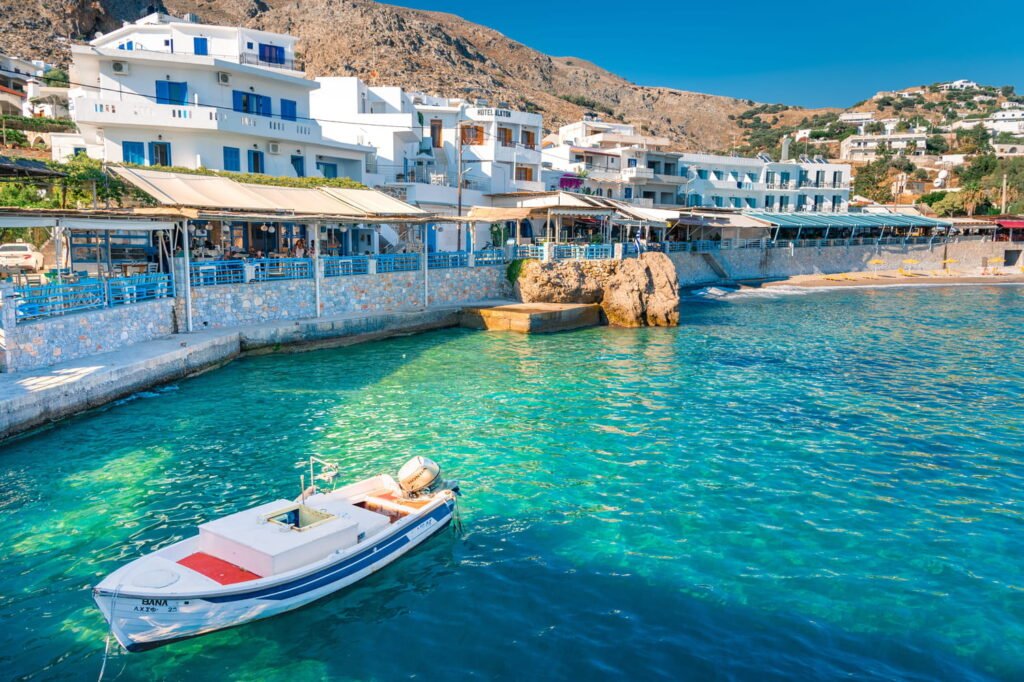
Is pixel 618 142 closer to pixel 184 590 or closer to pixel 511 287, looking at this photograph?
pixel 511 287

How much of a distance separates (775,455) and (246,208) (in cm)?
1954

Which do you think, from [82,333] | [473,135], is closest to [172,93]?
[82,333]

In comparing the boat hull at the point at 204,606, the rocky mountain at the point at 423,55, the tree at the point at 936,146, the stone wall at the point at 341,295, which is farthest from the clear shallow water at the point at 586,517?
the tree at the point at 936,146

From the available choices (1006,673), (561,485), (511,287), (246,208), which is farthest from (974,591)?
(511,287)

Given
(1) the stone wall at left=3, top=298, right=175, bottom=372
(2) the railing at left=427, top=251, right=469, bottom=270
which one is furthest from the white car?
(2) the railing at left=427, top=251, right=469, bottom=270

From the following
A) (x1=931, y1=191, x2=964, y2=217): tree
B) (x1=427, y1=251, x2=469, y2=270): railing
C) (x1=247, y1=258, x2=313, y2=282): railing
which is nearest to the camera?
(x1=247, y1=258, x2=313, y2=282): railing

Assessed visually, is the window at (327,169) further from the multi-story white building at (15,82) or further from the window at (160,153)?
the multi-story white building at (15,82)

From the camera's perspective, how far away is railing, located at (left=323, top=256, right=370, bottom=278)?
29.4 meters

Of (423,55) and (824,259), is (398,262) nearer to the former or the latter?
(824,259)

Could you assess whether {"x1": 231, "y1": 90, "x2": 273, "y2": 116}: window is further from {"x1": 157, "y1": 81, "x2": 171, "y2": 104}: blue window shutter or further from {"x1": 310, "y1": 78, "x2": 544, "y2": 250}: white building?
{"x1": 310, "y1": 78, "x2": 544, "y2": 250}: white building

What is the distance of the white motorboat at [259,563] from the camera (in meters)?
8.48

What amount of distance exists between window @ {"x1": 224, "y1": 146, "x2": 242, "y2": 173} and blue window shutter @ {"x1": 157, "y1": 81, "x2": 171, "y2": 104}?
4.04 meters

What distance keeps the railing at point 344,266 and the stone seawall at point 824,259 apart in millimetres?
29341

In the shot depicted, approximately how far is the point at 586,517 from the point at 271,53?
43050mm
